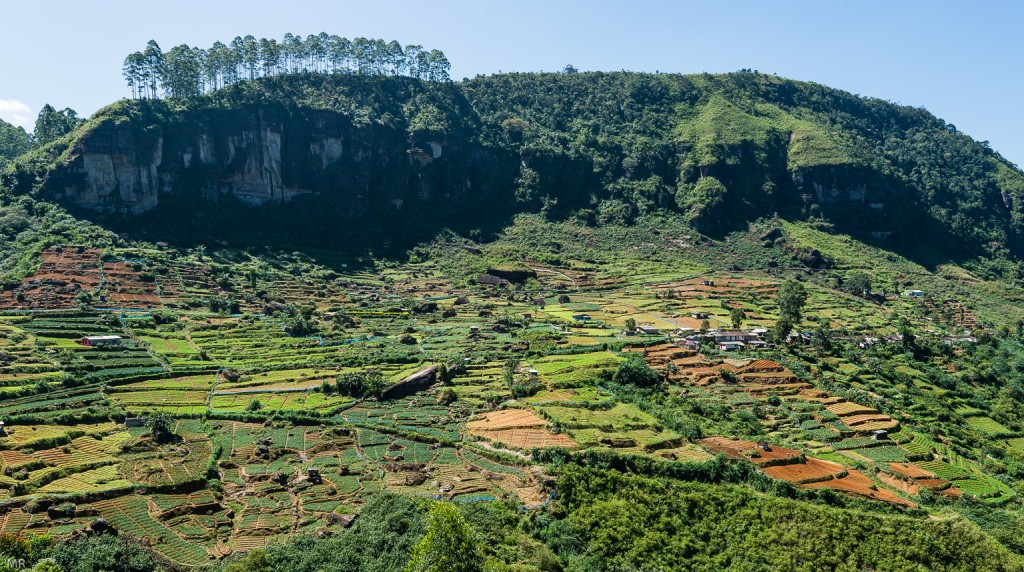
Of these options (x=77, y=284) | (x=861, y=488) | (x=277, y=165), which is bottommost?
(x=861, y=488)

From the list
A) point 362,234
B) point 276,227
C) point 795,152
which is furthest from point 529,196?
point 795,152

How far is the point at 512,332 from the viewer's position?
8269 centimetres

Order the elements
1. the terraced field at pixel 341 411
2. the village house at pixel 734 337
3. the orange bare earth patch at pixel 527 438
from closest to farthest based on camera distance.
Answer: the terraced field at pixel 341 411
the orange bare earth patch at pixel 527 438
the village house at pixel 734 337

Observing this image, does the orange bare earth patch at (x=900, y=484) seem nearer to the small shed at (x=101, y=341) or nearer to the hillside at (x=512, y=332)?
the hillside at (x=512, y=332)

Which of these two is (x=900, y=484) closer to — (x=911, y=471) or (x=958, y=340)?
(x=911, y=471)

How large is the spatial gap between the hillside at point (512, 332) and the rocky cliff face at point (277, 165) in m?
0.53

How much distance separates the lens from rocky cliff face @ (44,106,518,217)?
10912 centimetres

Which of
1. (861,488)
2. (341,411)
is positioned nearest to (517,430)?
(341,411)

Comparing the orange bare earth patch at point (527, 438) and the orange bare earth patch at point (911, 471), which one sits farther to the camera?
the orange bare earth patch at point (911, 471)

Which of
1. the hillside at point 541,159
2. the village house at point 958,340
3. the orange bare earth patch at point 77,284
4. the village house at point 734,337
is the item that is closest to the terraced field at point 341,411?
the orange bare earth patch at point 77,284

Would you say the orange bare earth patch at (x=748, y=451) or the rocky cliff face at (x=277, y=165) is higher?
the rocky cliff face at (x=277, y=165)

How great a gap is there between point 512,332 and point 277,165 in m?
70.4

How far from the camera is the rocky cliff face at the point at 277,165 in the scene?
10912cm

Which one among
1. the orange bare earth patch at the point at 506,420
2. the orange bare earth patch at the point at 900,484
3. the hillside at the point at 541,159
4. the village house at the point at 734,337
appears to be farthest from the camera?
the hillside at the point at 541,159
